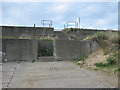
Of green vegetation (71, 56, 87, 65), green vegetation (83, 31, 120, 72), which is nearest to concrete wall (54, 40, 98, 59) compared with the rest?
green vegetation (71, 56, 87, 65)

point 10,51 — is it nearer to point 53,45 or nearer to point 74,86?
point 53,45

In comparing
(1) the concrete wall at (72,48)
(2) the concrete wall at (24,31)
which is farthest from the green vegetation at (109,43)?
(2) the concrete wall at (24,31)

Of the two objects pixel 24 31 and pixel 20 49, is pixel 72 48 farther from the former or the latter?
pixel 24 31

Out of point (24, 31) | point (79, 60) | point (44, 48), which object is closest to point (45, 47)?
point (44, 48)

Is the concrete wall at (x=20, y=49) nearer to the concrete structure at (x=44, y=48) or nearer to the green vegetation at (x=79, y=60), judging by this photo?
the concrete structure at (x=44, y=48)

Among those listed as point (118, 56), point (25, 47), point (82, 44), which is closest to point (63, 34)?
point (82, 44)

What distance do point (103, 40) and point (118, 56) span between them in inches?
93.9

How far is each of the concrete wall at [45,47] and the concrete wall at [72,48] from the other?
0.52m

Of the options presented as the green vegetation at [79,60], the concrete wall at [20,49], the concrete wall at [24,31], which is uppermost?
the concrete wall at [24,31]

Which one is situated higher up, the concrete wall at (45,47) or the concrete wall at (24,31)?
the concrete wall at (24,31)

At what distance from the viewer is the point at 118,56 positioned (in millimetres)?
8812

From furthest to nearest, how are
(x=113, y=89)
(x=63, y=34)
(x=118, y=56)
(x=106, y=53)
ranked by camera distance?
(x=63, y=34) → (x=106, y=53) → (x=118, y=56) → (x=113, y=89)

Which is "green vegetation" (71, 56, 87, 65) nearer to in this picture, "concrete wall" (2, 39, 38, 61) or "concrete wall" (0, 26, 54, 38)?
"concrete wall" (2, 39, 38, 61)

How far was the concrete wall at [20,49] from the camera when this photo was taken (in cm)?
1016
